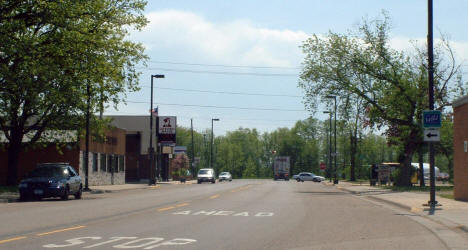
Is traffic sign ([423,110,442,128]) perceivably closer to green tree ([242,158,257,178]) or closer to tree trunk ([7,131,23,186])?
tree trunk ([7,131,23,186])

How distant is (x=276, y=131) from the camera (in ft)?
568

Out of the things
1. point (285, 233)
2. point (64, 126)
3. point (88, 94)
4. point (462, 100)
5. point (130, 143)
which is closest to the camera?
point (285, 233)

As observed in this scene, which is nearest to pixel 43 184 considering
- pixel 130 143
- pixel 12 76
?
pixel 12 76

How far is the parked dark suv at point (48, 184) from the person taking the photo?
2778 cm

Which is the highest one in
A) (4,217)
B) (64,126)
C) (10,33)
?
(10,33)

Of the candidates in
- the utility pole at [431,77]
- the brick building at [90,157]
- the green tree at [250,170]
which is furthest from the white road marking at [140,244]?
the green tree at [250,170]

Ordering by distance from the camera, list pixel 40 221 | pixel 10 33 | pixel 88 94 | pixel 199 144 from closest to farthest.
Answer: pixel 40 221, pixel 10 33, pixel 88 94, pixel 199 144

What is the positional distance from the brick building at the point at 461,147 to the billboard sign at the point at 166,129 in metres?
41.3

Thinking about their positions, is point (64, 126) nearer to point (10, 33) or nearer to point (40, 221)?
point (10, 33)

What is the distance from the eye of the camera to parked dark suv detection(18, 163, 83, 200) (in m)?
27.8

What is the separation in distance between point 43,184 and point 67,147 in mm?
18466

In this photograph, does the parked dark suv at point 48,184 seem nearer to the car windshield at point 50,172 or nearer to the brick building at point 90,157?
the car windshield at point 50,172

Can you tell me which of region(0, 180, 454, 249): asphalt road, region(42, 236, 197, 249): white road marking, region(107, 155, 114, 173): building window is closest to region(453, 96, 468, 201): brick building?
region(0, 180, 454, 249): asphalt road

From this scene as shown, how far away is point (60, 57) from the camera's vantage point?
33.0 m
